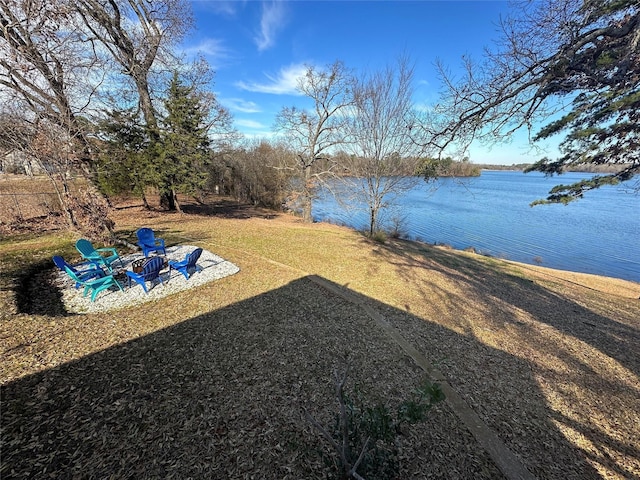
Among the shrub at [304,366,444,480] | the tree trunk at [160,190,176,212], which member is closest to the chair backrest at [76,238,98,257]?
the shrub at [304,366,444,480]

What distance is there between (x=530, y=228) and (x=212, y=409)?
2421 cm

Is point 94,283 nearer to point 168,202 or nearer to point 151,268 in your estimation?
point 151,268

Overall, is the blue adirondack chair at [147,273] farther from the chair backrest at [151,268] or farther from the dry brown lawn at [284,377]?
the dry brown lawn at [284,377]

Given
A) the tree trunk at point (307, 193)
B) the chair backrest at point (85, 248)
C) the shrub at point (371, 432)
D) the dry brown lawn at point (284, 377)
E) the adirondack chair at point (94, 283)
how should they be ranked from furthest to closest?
1. the tree trunk at point (307, 193)
2. the chair backrest at point (85, 248)
3. the adirondack chair at point (94, 283)
4. the dry brown lawn at point (284, 377)
5. the shrub at point (371, 432)

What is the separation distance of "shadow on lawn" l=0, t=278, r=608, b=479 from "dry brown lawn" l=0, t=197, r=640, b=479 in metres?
0.01

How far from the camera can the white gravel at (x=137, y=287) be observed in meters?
4.73

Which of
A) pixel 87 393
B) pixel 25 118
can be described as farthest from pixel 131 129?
pixel 87 393

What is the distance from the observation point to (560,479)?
8.03 feet

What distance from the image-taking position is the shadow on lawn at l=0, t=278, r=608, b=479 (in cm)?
227

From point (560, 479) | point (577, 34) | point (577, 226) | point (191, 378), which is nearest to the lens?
point (560, 479)

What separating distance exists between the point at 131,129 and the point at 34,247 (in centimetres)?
742

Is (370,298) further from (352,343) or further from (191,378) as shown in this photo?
(191,378)

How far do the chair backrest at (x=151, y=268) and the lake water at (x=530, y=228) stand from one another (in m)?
9.33

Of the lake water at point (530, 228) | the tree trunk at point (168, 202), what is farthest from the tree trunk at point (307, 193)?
the tree trunk at point (168, 202)
